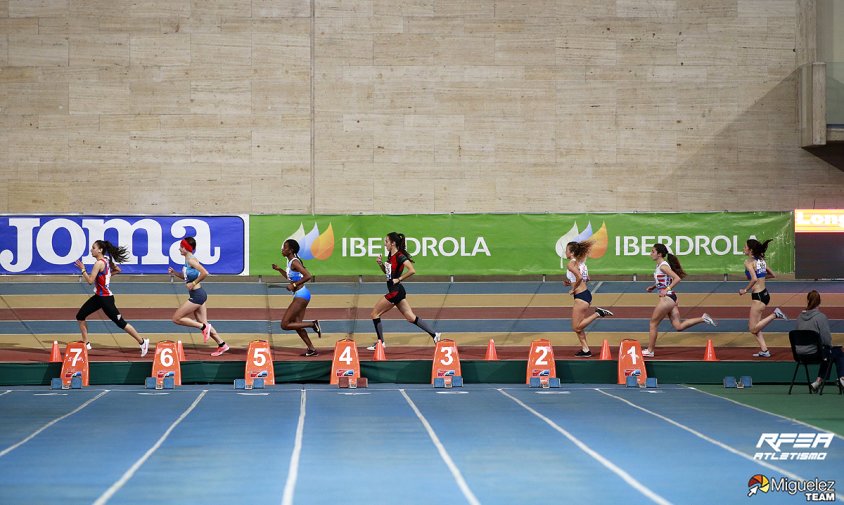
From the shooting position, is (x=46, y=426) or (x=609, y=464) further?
(x=46, y=426)

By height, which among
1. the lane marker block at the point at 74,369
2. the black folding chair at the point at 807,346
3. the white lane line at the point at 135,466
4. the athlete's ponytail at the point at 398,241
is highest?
the athlete's ponytail at the point at 398,241

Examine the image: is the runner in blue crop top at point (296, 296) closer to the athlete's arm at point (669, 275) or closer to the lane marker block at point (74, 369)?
the lane marker block at point (74, 369)

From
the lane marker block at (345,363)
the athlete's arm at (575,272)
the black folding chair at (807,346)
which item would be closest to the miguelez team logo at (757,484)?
the black folding chair at (807,346)

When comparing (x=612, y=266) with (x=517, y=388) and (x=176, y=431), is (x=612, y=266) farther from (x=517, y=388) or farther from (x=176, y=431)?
(x=176, y=431)

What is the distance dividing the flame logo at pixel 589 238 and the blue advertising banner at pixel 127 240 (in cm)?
669

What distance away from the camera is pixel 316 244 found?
25.0 meters

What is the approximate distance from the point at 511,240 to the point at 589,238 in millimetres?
1679

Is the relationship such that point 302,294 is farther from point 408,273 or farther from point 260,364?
point 260,364

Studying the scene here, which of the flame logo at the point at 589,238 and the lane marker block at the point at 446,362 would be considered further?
the flame logo at the point at 589,238

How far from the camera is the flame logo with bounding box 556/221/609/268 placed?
24953 mm

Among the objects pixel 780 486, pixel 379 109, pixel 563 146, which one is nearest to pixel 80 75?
pixel 379 109

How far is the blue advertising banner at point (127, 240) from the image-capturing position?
960 inches

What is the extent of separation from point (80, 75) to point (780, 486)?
22258mm

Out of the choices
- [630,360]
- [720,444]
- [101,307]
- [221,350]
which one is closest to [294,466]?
[720,444]
